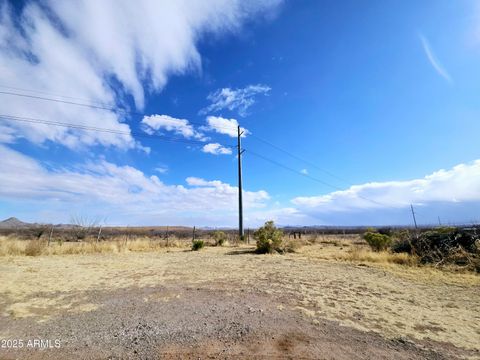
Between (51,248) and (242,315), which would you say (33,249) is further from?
(242,315)

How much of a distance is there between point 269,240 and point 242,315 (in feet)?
43.9

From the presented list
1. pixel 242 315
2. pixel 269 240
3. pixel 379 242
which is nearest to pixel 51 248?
pixel 269 240

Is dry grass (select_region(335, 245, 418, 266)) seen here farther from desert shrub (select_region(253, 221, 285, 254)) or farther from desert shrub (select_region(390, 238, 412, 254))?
desert shrub (select_region(253, 221, 285, 254))

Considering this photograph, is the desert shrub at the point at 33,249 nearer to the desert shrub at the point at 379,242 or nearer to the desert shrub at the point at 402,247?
the desert shrub at the point at 402,247

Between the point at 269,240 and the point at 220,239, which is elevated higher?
the point at 220,239

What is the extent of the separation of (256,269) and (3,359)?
9044mm

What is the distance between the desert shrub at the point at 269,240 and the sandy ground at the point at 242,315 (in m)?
8.55

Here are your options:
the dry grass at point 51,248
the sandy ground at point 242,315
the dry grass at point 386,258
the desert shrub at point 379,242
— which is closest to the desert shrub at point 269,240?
the dry grass at point 386,258

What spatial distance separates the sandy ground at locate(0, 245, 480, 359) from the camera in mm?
4727

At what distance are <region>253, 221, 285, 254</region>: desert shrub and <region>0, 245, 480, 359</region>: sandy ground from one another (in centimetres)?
855

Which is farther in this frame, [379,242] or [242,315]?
[379,242]

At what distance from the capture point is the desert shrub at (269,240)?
19.3 m

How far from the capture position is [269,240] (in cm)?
1944

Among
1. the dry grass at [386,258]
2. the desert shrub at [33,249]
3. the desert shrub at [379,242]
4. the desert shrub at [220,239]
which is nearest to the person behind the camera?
the dry grass at [386,258]
